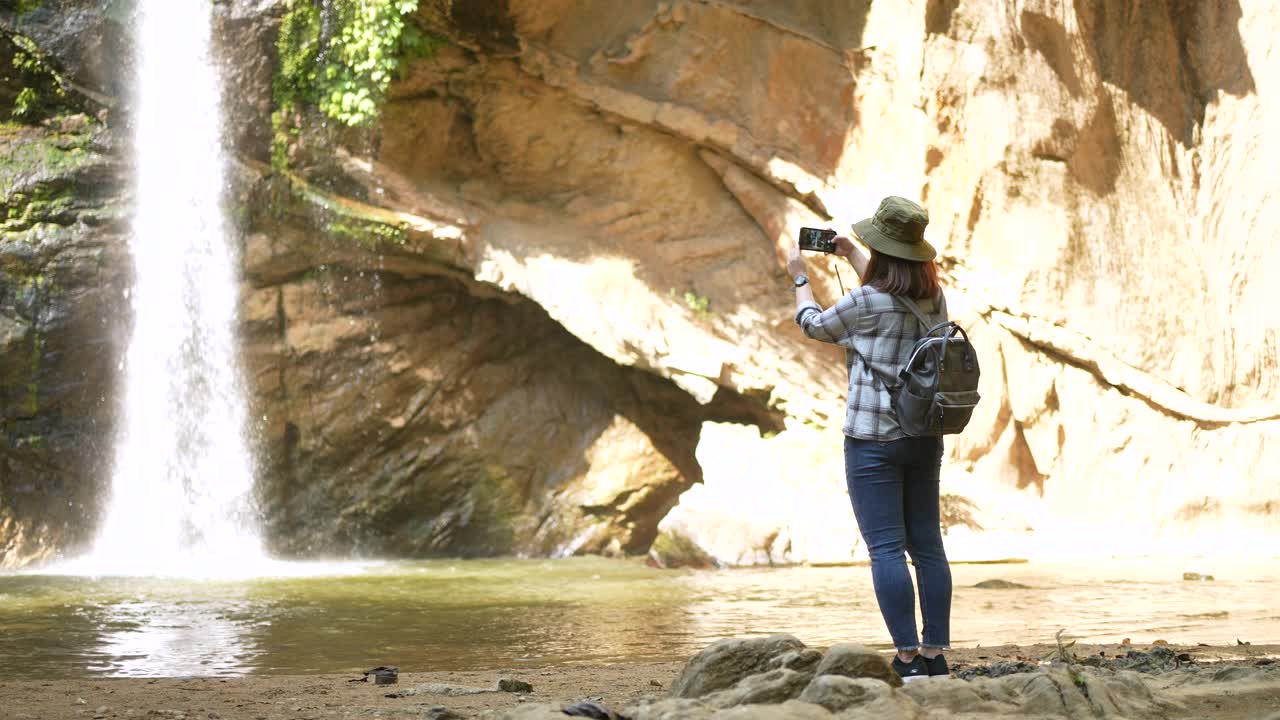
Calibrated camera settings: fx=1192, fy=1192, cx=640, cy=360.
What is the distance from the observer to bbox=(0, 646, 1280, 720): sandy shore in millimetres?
3400

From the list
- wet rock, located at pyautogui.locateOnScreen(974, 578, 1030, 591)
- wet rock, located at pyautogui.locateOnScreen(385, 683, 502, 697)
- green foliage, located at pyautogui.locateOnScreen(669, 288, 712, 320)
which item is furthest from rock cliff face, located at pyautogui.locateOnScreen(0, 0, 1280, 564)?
wet rock, located at pyautogui.locateOnScreen(385, 683, 502, 697)

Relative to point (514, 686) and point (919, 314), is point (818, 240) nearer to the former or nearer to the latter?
point (919, 314)

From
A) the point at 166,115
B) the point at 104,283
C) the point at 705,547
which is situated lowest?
the point at 705,547

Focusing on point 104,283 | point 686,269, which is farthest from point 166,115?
point 686,269

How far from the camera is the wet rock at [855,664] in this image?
3117 mm

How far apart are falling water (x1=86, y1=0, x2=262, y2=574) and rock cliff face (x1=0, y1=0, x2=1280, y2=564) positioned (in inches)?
13.3

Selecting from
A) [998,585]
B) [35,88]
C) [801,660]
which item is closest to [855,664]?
[801,660]

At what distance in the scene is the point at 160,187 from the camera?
42.1ft

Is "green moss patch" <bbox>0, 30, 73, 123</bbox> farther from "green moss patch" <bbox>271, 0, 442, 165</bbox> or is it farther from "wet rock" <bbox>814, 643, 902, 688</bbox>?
"wet rock" <bbox>814, 643, 902, 688</bbox>

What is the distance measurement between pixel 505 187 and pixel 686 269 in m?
2.34

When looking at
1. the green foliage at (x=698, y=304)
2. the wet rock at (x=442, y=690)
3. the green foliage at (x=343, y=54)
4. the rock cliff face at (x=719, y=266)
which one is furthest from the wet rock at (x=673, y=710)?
the green foliage at (x=343, y=54)

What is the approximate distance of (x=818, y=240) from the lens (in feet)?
13.5

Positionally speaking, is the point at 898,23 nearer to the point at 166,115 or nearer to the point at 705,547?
the point at 705,547

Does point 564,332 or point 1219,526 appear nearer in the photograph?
point 1219,526
